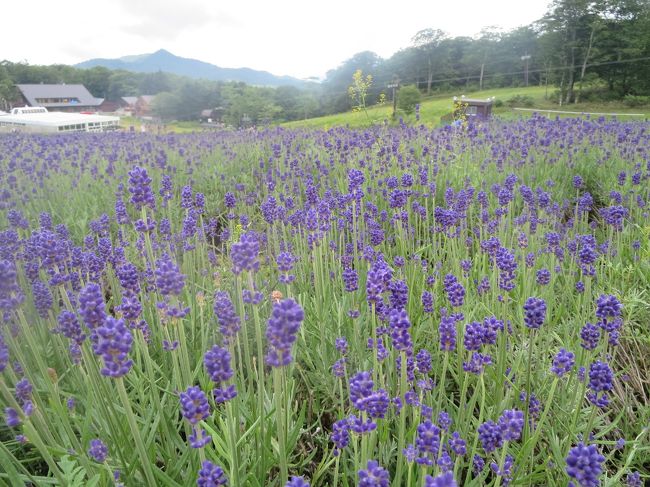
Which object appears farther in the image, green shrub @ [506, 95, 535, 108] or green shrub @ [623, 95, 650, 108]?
green shrub @ [506, 95, 535, 108]

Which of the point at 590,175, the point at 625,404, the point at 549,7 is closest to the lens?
the point at 625,404

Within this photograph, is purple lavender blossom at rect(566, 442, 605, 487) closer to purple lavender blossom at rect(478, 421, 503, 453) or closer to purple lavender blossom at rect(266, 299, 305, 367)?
purple lavender blossom at rect(478, 421, 503, 453)

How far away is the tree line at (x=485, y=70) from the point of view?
42469 millimetres

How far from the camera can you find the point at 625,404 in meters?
2.54

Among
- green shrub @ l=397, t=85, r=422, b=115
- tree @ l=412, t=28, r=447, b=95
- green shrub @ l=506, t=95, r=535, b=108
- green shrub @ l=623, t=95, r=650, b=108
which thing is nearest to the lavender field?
green shrub @ l=397, t=85, r=422, b=115

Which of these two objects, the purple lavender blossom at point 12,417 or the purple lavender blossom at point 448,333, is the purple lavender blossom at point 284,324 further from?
the purple lavender blossom at point 12,417

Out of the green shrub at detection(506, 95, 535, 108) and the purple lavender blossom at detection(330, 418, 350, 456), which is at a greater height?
the purple lavender blossom at detection(330, 418, 350, 456)

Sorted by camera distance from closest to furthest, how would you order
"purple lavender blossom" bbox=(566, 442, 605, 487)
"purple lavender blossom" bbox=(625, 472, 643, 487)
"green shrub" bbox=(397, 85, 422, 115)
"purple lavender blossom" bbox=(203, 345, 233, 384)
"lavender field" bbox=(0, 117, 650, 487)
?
"purple lavender blossom" bbox=(566, 442, 605, 487)
"purple lavender blossom" bbox=(203, 345, 233, 384)
"lavender field" bbox=(0, 117, 650, 487)
"purple lavender blossom" bbox=(625, 472, 643, 487)
"green shrub" bbox=(397, 85, 422, 115)

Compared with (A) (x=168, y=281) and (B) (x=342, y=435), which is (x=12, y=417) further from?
(B) (x=342, y=435)

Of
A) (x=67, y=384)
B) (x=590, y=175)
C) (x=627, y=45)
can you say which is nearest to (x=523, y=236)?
(x=67, y=384)

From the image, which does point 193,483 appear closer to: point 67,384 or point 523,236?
point 67,384

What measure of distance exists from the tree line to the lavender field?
64.6 feet

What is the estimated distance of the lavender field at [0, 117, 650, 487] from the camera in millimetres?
1571

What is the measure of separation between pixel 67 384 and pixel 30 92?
110 metres
